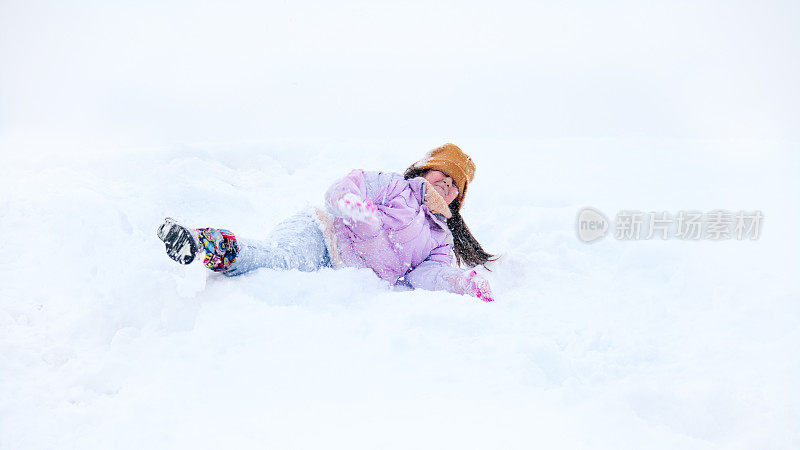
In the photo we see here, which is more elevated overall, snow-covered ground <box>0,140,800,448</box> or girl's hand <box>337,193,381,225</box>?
girl's hand <box>337,193,381,225</box>

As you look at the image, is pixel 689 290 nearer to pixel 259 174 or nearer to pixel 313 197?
pixel 313 197

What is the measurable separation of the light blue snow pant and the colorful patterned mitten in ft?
0.07

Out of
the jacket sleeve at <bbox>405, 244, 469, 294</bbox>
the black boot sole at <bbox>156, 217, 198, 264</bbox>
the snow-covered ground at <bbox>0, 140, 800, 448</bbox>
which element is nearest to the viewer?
the snow-covered ground at <bbox>0, 140, 800, 448</bbox>

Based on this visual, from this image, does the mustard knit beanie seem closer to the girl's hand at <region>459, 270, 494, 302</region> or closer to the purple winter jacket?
the purple winter jacket

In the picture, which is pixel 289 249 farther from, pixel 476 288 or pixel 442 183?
pixel 442 183

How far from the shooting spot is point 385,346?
1.09 m

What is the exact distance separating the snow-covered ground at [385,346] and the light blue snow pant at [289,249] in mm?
60

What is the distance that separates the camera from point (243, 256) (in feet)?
4.99

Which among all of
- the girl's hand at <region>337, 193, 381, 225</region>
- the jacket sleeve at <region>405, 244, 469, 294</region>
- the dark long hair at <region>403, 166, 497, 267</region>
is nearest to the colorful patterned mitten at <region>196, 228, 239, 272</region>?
the girl's hand at <region>337, 193, 381, 225</region>

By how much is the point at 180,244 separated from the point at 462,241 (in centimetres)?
126

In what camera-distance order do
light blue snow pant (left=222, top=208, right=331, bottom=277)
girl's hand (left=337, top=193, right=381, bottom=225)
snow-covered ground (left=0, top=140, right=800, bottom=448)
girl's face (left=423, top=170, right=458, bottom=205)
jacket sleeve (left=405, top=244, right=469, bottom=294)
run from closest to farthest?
1. snow-covered ground (left=0, top=140, right=800, bottom=448)
2. light blue snow pant (left=222, top=208, right=331, bottom=277)
3. girl's hand (left=337, top=193, right=381, bottom=225)
4. jacket sleeve (left=405, top=244, right=469, bottom=294)
5. girl's face (left=423, top=170, right=458, bottom=205)

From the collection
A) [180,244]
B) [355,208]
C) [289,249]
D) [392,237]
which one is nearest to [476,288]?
[392,237]

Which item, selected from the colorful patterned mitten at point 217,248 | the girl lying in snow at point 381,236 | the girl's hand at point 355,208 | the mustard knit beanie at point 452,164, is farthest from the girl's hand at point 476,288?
the colorful patterned mitten at point 217,248

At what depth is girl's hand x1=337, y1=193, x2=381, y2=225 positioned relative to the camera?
169 centimetres
